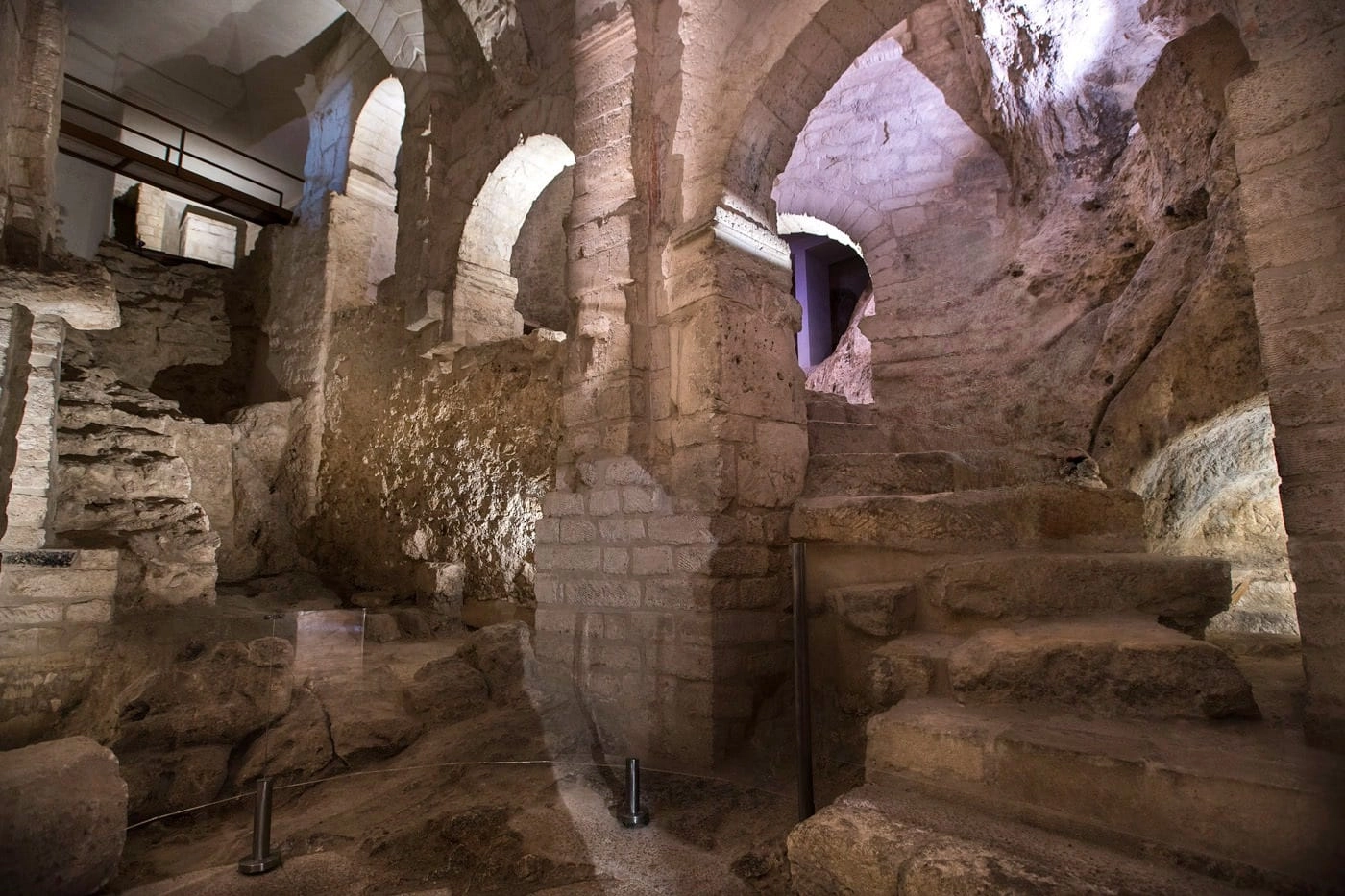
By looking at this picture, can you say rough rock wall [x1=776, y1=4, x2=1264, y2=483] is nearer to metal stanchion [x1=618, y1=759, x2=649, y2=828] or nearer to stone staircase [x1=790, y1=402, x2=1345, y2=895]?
stone staircase [x1=790, y1=402, x2=1345, y2=895]

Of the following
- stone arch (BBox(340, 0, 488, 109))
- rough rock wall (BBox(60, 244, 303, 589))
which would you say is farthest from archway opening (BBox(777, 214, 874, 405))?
rough rock wall (BBox(60, 244, 303, 589))

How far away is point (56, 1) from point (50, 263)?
2.58 meters

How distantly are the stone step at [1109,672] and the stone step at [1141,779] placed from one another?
5cm

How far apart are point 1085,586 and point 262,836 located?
2.92m

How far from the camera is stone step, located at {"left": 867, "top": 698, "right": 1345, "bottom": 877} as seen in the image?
1471 mm

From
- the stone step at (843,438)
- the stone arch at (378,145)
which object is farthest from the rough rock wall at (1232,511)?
the stone arch at (378,145)

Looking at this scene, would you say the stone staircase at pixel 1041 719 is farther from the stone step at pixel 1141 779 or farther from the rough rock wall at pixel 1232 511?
the rough rock wall at pixel 1232 511

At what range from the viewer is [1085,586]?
8.41 ft

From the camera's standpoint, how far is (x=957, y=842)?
65.2 inches

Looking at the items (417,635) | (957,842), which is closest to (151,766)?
(417,635)

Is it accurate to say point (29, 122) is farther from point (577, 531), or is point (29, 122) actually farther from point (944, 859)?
point (944, 859)

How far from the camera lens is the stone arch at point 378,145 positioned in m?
7.50

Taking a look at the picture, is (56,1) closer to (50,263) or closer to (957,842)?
(50,263)

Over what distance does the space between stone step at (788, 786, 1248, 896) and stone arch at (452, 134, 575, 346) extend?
4711mm
